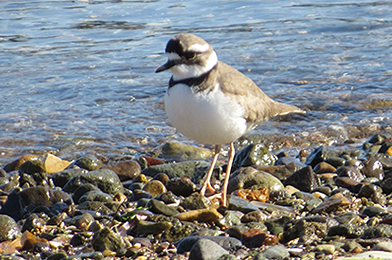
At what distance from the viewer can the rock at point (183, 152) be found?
287 inches

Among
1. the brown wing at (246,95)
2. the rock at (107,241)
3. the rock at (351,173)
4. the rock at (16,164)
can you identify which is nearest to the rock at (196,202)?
the brown wing at (246,95)

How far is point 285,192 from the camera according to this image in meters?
5.39

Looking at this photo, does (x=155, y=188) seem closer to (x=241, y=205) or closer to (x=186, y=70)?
(x=241, y=205)

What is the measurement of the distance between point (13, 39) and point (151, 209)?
11.3 metres

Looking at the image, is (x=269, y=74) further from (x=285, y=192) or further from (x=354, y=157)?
(x=285, y=192)

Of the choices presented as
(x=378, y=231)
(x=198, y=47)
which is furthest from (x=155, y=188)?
(x=378, y=231)

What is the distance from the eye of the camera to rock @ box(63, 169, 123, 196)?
18.6 ft

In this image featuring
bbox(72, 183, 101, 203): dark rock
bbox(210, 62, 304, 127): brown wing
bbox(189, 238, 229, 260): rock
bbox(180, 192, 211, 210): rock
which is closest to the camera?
bbox(189, 238, 229, 260): rock

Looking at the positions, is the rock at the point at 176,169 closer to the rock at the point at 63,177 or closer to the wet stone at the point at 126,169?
the wet stone at the point at 126,169

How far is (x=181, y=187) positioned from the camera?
5527 millimetres

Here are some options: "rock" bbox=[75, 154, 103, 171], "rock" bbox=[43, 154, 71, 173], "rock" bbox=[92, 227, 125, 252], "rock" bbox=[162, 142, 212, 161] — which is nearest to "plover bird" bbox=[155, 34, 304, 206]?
"rock" bbox=[92, 227, 125, 252]

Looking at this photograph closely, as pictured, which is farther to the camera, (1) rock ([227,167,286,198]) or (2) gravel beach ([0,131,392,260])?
(1) rock ([227,167,286,198])

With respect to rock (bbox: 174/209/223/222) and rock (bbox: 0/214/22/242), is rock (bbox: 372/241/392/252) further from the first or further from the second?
rock (bbox: 0/214/22/242)

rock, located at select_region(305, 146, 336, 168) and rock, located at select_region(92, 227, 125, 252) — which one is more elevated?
rock, located at select_region(92, 227, 125, 252)
